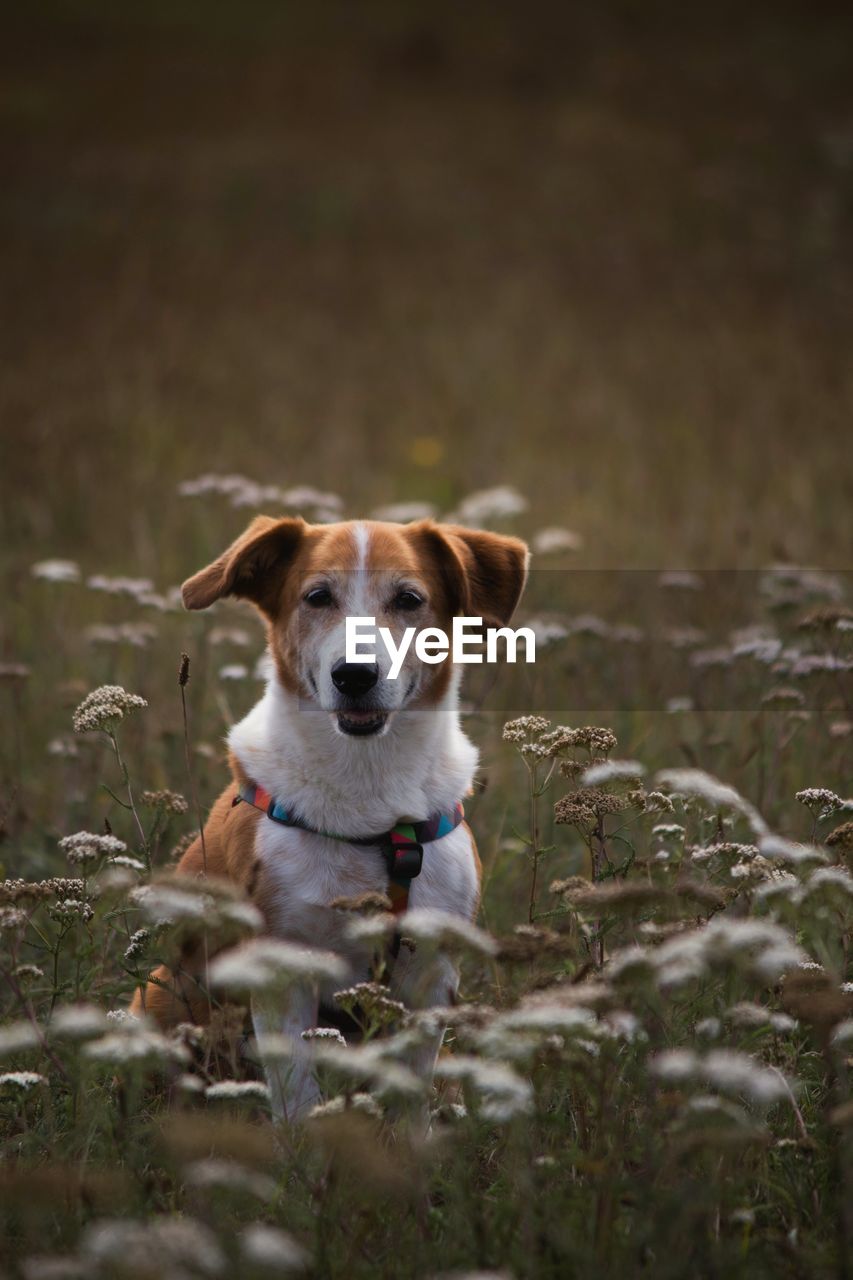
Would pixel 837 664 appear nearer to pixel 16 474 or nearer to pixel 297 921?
pixel 297 921

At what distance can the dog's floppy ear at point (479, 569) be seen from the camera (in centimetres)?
430

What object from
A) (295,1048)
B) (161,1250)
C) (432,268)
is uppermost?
(432,268)

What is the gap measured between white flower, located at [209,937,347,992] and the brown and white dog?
3.23 feet

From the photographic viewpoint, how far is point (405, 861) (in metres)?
3.65

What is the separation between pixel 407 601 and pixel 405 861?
2.98ft

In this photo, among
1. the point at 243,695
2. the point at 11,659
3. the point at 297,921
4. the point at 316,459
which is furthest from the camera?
the point at 316,459

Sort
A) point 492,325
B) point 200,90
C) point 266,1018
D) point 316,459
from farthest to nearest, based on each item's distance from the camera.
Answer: point 200,90 → point 492,325 → point 316,459 → point 266,1018

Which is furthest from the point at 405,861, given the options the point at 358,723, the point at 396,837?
the point at 358,723

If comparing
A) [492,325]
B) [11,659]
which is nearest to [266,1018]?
[11,659]

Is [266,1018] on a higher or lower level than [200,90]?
lower

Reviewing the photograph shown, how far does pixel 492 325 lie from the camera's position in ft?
45.1

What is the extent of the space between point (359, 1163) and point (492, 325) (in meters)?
12.3

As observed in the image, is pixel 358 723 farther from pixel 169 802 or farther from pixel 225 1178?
pixel 225 1178

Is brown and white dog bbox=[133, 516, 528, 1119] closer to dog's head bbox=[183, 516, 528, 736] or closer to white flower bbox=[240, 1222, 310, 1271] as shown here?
dog's head bbox=[183, 516, 528, 736]
